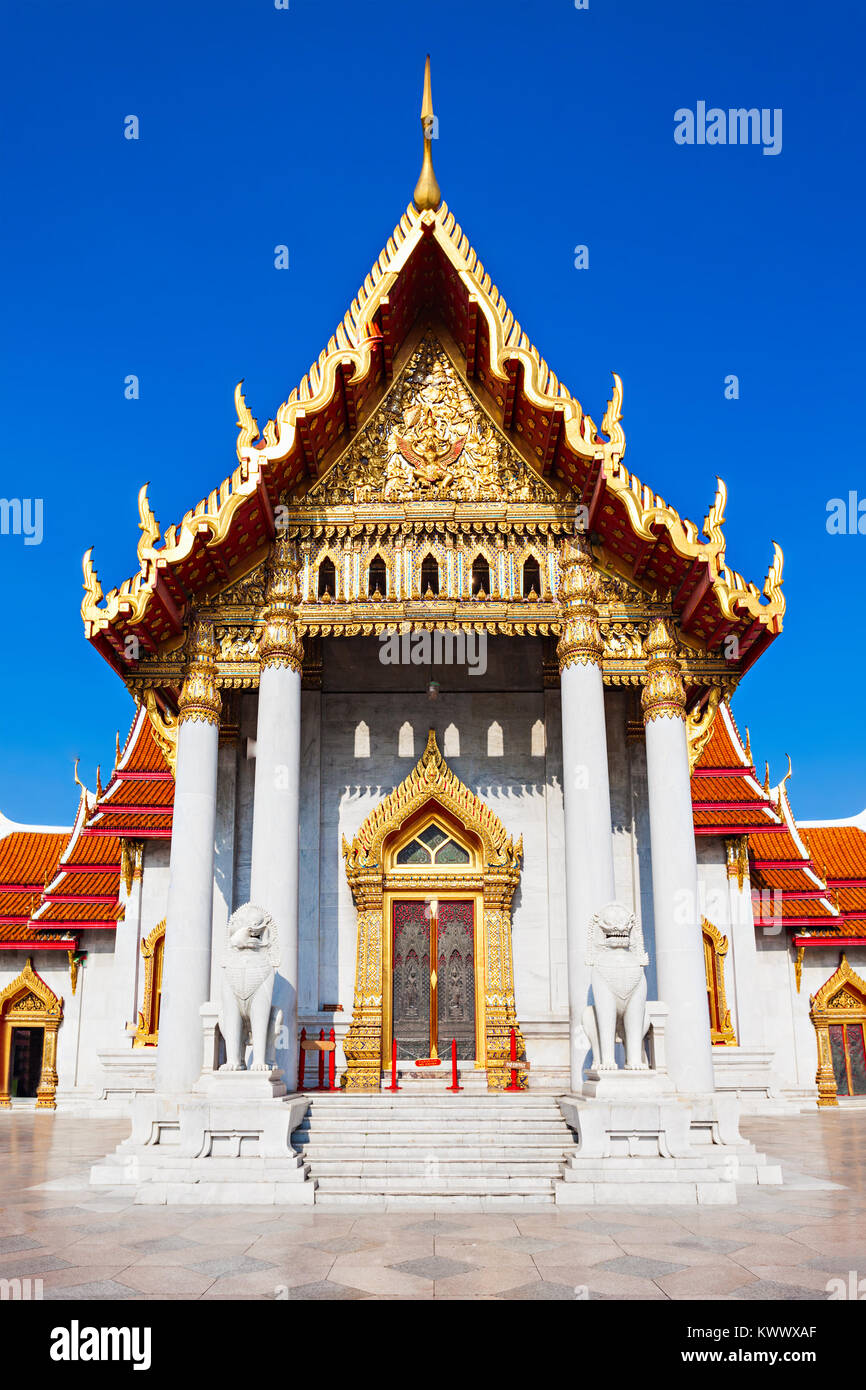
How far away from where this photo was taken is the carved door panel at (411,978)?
514 inches

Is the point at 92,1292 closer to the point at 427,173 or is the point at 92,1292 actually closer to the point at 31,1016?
the point at 427,173

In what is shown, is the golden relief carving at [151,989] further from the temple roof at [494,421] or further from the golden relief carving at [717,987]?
the golden relief carving at [717,987]

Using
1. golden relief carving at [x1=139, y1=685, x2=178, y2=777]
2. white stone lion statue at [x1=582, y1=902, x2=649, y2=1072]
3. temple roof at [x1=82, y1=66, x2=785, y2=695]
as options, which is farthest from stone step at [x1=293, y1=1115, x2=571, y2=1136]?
temple roof at [x1=82, y1=66, x2=785, y2=695]

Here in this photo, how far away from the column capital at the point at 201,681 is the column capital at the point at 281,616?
0.58 meters

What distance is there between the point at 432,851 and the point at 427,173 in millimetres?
7951

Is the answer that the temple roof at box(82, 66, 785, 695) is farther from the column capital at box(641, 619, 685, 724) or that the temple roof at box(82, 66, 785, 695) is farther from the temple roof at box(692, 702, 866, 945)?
the temple roof at box(692, 702, 866, 945)

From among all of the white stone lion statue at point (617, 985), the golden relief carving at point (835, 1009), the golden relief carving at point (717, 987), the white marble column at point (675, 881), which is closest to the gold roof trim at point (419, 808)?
the white marble column at point (675, 881)

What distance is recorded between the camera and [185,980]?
10984 mm

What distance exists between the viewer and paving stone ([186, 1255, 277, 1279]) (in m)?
5.98

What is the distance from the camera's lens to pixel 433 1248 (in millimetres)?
6754

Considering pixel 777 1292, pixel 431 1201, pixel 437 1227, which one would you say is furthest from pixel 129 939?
pixel 777 1292

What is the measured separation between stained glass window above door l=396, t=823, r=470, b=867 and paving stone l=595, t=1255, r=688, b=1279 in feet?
24.3
